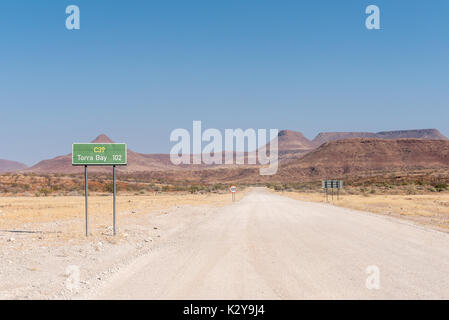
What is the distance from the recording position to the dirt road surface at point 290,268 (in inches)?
301

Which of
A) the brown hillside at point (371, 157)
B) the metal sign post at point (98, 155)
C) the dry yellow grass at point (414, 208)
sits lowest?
Answer: the dry yellow grass at point (414, 208)

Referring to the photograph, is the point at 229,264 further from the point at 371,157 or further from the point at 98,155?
the point at 371,157

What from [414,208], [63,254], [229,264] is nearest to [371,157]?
[414,208]

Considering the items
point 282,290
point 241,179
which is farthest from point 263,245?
point 241,179

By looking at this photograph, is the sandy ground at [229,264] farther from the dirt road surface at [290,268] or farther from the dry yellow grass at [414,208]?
the dry yellow grass at [414,208]

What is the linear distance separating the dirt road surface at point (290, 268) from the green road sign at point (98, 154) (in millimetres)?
3647

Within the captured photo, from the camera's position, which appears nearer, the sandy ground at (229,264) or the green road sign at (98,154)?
the sandy ground at (229,264)

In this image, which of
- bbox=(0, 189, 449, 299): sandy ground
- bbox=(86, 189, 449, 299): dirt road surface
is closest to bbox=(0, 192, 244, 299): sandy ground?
bbox=(0, 189, 449, 299): sandy ground

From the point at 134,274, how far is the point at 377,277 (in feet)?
16.4

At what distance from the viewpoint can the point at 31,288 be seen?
837 centimetres

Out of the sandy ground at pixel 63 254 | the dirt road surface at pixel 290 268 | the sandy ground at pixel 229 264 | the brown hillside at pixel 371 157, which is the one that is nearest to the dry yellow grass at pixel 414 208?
the sandy ground at pixel 229 264

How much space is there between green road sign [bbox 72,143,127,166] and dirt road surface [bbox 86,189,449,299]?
12.0 feet

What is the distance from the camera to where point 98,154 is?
1639 cm

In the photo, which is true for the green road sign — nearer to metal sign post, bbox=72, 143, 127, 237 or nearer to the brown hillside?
metal sign post, bbox=72, 143, 127, 237
